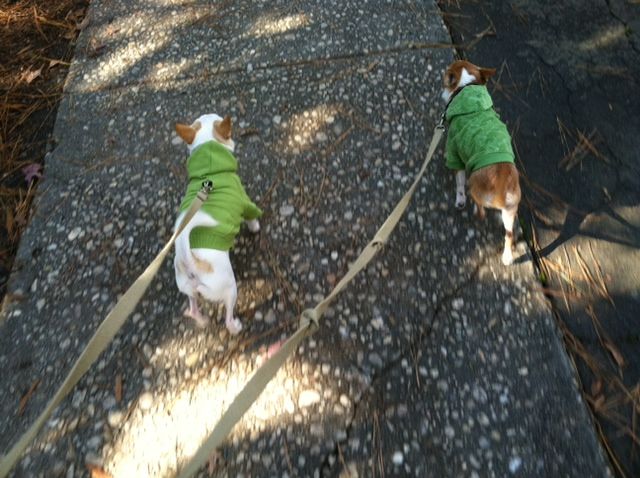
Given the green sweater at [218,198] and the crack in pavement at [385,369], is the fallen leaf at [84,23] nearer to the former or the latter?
the green sweater at [218,198]

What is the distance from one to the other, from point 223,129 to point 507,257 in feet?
5.57

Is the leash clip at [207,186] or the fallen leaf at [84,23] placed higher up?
the leash clip at [207,186]

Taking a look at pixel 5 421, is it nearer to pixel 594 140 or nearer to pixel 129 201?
pixel 129 201

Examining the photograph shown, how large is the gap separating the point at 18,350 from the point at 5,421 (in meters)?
0.38

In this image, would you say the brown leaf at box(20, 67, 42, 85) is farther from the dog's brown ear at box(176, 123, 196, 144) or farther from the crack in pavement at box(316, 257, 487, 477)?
the crack in pavement at box(316, 257, 487, 477)

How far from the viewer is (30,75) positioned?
3848 millimetres

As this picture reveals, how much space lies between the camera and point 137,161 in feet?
10.6

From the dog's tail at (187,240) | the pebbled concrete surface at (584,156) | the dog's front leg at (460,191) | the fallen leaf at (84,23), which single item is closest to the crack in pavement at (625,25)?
the pebbled concrete surface at (584,156)

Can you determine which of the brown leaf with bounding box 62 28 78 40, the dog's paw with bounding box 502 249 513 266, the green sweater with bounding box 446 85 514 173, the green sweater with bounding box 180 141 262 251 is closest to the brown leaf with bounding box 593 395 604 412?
the dog's paw with bounding box 502 249 513 266

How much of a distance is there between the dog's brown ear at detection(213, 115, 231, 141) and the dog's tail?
59cm

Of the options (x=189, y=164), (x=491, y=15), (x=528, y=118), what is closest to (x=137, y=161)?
(x=189, y=164)

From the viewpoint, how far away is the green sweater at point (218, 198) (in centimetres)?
211

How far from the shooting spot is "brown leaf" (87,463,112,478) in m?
2.11

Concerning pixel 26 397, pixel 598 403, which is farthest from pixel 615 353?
pixel 26 397
